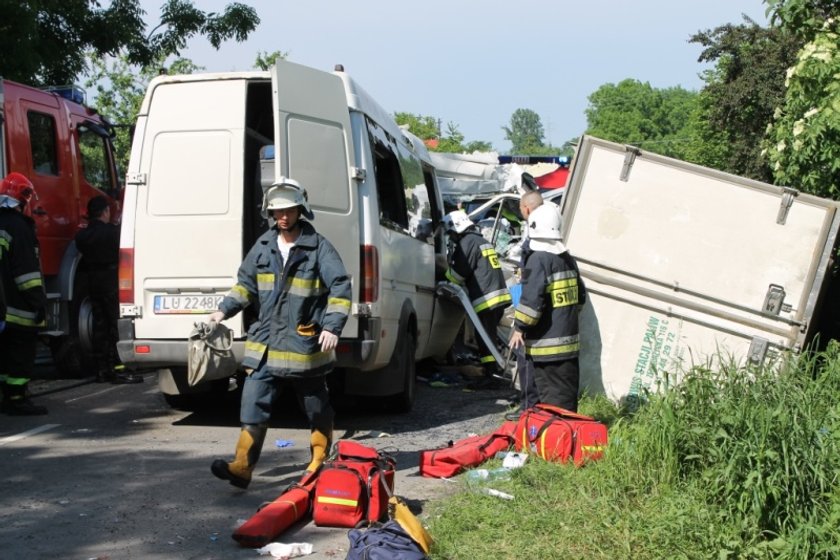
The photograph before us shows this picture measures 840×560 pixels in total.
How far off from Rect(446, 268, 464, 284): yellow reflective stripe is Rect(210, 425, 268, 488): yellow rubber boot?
4855mm

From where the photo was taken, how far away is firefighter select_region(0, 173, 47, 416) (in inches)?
325

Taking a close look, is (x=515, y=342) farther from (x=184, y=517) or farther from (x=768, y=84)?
(x=768, y=84)

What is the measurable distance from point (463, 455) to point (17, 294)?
4200 millimetres

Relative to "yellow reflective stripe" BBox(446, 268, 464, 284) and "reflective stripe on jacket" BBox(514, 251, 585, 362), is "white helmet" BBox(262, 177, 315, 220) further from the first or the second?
"yellow reflective stripe" BBox(446, 268, 464, 284)

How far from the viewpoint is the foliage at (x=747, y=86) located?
24.6 m

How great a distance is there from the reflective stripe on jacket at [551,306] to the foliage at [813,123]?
263 cm

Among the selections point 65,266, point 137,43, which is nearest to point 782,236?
point 65,266

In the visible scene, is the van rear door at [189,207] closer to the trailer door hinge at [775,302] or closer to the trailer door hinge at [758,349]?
the trailer door hinge at [758,349]

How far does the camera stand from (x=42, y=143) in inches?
413

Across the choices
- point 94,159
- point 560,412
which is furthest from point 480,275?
point 94,159

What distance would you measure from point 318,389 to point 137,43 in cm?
1213

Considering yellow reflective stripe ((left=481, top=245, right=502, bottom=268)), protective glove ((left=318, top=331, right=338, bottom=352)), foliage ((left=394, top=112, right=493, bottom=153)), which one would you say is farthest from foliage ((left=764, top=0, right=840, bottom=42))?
foliage ((left=394, top=112, right=493, bottom=153))

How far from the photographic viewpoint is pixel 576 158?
8570mm

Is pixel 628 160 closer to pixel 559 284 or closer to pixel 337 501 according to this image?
pixel 559 284
